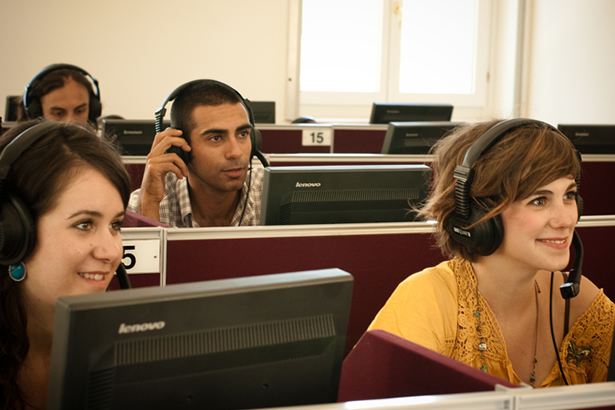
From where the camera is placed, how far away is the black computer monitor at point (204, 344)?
0.62 meters

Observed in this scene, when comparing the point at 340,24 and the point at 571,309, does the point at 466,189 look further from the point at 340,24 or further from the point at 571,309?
the point at 340,24

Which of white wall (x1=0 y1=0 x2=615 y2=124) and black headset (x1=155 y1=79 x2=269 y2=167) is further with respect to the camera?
white wall (x1=0 y1=0 x2=615 y2=124)

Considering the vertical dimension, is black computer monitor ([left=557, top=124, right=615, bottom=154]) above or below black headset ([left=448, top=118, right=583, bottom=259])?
above

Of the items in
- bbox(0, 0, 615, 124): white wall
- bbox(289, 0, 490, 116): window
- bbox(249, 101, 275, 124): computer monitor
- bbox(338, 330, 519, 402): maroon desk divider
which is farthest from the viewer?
bbox(289, 0, 490, 116): window

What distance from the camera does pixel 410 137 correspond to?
9.46ft

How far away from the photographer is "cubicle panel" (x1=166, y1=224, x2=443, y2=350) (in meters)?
1.44

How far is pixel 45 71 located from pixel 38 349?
84.0 inches

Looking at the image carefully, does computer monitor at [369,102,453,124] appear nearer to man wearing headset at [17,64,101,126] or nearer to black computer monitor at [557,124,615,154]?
black computer monitor at [557,124,615,154]


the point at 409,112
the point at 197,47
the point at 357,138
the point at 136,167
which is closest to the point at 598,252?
the point at 136,167

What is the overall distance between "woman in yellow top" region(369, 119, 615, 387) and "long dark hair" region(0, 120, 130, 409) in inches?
23.3

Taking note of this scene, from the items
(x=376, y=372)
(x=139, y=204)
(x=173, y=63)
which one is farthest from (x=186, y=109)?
(x=173, y=63)

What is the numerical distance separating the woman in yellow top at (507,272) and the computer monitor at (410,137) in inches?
55.5

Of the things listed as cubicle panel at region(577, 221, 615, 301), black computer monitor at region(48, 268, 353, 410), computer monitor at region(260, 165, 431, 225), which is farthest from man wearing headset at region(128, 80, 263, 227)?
black computer monitor at region(48, 268, 353, 410)

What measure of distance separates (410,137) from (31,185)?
208cm
